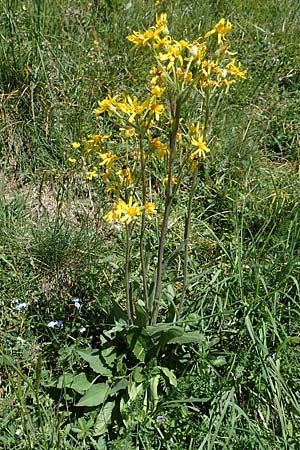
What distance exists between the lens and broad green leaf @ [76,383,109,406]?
6.83 ft

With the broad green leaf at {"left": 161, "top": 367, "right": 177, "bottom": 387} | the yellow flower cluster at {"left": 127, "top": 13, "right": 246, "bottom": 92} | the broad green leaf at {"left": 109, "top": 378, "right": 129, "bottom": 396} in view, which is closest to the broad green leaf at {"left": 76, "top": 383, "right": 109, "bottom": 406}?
the broad green leaf at {"left": 109, "top": 378, "right": 129, "bottom": 396}

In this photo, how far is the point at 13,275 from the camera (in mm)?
2572

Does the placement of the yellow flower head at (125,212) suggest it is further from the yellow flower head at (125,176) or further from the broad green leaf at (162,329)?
the broad green leaf at (162,329)

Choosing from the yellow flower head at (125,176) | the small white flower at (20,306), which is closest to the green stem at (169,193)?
the yellow flower head at (125,176)

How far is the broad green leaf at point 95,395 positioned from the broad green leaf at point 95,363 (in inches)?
1.7

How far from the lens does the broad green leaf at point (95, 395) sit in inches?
82.0

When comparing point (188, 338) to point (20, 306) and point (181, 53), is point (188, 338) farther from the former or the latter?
point (181, 53)

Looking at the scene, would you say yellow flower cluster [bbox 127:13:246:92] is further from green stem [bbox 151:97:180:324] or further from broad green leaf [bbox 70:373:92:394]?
broad green leaf [bbox 70:373:92:394]

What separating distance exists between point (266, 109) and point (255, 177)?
572 millimetres

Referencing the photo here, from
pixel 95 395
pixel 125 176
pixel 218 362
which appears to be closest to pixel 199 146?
pixel 125 176

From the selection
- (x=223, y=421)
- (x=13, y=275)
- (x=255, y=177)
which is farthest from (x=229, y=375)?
(x=255, y=177)

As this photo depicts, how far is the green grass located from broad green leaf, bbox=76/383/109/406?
44 mm

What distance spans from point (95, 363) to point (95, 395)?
111 millimetres

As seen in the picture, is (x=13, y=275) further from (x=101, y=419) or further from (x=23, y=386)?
(x=101, y=419)
